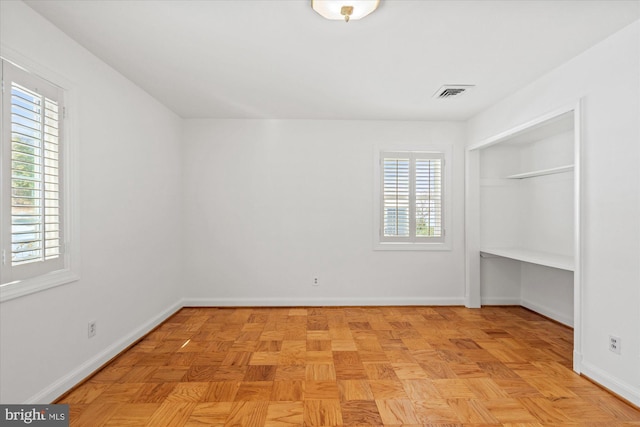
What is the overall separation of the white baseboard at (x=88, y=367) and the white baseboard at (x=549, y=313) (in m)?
4.90

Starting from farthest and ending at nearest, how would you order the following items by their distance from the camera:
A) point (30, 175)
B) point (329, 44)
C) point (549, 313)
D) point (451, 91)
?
point (549, 313)
point (451, 91)
point (329, 44)
point (30, 175)

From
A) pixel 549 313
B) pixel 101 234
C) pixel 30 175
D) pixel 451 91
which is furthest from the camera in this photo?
pixel 549 313

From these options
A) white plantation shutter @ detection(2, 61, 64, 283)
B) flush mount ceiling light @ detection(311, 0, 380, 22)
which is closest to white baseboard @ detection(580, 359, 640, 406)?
flush mount ceiling light @ detection(311, 0, 380, 22)

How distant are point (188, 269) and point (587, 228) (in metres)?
4.61

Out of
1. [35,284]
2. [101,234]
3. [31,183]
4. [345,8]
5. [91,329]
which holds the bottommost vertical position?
[91,329]

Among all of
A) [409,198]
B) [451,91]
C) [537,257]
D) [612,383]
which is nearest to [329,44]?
[451,91]

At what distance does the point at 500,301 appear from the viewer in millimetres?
4840

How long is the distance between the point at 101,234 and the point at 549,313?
5.19m

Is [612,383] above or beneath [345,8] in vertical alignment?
beneath

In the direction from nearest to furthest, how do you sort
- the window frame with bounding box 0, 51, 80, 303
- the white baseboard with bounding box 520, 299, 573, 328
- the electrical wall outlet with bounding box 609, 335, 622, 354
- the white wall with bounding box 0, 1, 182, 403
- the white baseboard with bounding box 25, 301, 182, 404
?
1. the window frame with bounding box 0, 51, 80, 303
2. the white wall with bounding box 0, 1, 182, 403
3. the white baseboard with bounding box 25, 301, 182, 404
4. the electrical wall outlet with bounding box 609, 335, 622, 354
5. the white baseboard with bounding box 520, 299, 573, 328

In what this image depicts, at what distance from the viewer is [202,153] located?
4781 mm

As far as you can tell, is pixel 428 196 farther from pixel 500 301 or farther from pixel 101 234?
pixel 101 234

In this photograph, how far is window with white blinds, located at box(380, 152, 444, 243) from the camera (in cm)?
485

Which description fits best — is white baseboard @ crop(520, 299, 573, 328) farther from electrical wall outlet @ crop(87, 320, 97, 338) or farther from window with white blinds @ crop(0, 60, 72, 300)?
window with white blinds @ crop(0, 60, 72, 300)
